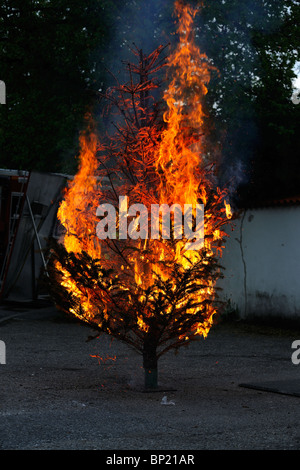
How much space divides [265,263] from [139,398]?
856 centimetres

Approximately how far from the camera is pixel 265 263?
16.5 metres

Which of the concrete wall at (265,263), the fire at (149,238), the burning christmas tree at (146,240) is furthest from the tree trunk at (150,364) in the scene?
the concrete wall at (265,263)

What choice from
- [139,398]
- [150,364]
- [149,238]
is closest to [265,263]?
[150,364]

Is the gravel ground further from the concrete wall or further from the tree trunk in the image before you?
the concrete wall

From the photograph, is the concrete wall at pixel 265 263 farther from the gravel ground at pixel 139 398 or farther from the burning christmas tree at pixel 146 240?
the burning christmas tree at pixel 146 240

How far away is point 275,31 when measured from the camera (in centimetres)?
2188

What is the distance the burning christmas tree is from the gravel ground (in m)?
0.77

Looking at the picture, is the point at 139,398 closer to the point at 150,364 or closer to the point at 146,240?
the point at 150,364

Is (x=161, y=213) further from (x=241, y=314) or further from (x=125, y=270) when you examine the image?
(x=241, y=314)

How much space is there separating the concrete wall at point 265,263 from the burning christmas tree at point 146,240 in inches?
275

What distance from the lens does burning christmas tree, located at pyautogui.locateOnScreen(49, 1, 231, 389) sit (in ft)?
27.5

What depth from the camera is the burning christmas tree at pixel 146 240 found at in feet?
27.5

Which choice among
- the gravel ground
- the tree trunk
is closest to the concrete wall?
the gravel ground

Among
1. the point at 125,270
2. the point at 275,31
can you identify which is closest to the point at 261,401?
the point at 125,270
